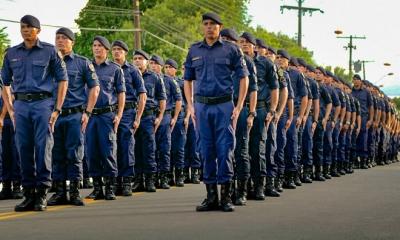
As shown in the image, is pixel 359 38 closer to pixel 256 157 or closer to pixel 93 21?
pixel 93 21

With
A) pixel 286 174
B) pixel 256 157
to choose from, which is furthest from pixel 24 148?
pixel 286 174

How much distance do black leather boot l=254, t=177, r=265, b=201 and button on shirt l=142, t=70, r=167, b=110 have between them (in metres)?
2.88

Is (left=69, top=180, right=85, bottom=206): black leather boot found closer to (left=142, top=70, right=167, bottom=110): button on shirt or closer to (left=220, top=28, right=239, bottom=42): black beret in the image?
(left=220, top=28, right=239, bottom=42): black beret

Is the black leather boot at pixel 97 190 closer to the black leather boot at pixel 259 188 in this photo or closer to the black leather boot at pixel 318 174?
the black leather boot at pixel 259 188

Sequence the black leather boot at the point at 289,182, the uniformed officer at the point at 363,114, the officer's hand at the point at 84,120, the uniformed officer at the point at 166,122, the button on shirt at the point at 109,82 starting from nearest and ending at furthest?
the officer's hand at the point at 84,120 < the button on shirt at the point at 109,82 < the black leather boot at the point at 289,182 < the uniformed officer at the point at 166,122 < the uniformed officer at the point at 363,114

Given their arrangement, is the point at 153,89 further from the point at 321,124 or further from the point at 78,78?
the point at 321,124

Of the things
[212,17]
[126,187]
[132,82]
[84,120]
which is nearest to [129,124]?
[132,82]

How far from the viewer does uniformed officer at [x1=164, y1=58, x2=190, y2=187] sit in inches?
643

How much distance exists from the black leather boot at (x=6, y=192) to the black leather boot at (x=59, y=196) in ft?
6.68

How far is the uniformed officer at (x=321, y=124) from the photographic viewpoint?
1806 centimetres

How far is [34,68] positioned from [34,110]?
462 millimetres

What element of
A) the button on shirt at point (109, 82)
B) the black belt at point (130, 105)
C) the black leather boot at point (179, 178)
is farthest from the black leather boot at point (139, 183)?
the button on shirt at point (109, 82)

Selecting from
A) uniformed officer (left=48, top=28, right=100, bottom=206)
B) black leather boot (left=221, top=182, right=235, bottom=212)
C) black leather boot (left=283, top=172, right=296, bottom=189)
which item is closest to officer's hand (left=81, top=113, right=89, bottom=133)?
uniformed officer (left=48, top=28, right=100, bottom=206)

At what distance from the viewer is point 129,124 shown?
44.7 ft
